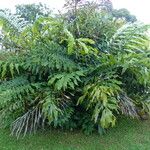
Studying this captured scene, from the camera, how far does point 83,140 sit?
5.36m

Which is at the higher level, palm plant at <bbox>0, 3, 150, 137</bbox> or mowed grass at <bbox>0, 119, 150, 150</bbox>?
palm plant at <bbox>0, 3, 150, 137</bbox>

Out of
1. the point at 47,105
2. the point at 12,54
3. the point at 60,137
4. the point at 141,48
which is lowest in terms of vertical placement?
the point at 60,137

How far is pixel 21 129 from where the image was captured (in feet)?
17.7

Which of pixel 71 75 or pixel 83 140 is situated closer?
pixel 71 75

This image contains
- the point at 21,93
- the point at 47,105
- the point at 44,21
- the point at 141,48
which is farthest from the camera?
the point at 141,48

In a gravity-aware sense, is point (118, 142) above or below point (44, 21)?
below

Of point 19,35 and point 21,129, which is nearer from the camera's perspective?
point 21,129

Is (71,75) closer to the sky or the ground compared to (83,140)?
closer to the sky

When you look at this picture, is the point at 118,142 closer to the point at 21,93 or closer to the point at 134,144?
the point at 134,144

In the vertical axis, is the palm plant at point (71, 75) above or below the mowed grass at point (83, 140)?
above

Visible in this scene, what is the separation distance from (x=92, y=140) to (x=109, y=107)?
66cm

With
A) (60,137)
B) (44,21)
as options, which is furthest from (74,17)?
(60,137)

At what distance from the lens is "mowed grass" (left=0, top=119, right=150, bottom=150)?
16.9ft

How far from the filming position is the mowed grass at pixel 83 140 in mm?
5137
